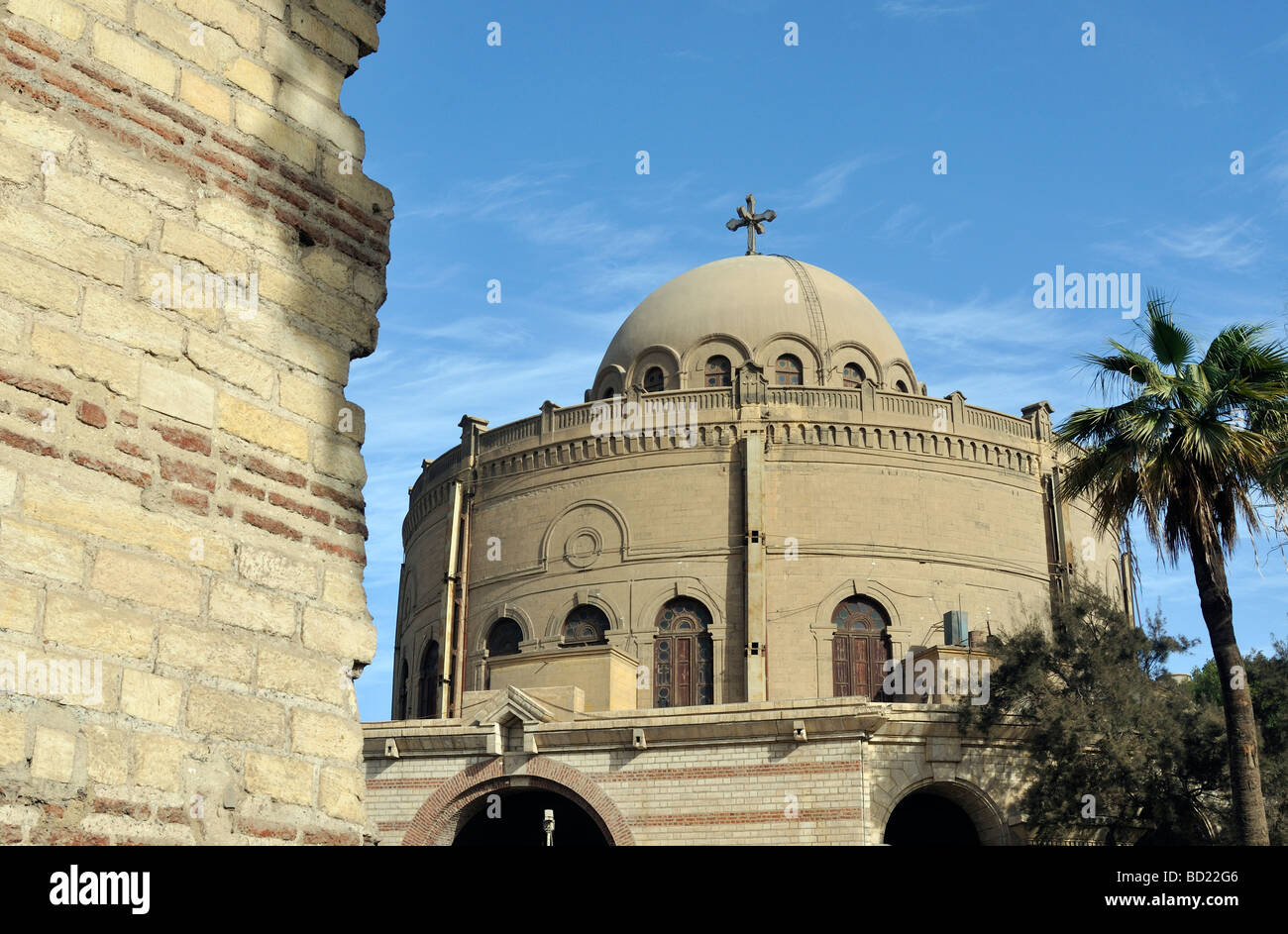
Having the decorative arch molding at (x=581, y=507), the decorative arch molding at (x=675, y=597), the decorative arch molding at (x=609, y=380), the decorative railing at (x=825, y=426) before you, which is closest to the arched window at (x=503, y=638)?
the decorative arch molding at (x=581, y=507)

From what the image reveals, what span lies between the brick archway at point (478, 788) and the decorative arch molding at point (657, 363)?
46.9 ft

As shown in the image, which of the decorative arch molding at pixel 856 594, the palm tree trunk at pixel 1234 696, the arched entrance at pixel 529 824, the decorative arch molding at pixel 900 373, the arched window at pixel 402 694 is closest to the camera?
the palm tree trunk at pixel 1234 696

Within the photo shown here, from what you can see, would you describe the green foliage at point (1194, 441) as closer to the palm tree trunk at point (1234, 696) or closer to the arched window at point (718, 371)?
the palm tree trunk at point (1234, 696)

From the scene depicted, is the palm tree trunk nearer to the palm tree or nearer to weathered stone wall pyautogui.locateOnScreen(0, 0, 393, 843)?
the palm tree

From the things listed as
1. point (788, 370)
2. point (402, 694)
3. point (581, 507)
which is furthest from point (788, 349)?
point (402, 694)

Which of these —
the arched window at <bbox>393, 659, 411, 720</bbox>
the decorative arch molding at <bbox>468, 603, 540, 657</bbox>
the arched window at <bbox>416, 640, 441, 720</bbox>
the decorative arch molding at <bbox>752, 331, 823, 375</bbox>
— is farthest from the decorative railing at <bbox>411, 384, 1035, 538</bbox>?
the arched window at <bbox>393, 659, 411, 720</bbox>

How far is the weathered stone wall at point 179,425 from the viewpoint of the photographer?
16.2 feet

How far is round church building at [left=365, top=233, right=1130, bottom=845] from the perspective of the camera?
23.9 metres

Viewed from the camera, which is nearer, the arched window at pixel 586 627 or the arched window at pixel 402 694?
the arched window at pixel 586 627

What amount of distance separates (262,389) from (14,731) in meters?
1.82

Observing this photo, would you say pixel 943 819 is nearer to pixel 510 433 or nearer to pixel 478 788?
pixel 478 788

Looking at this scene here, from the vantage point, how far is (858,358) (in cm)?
3688

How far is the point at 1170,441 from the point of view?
17453 millimetres

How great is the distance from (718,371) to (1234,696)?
20.5 meters
